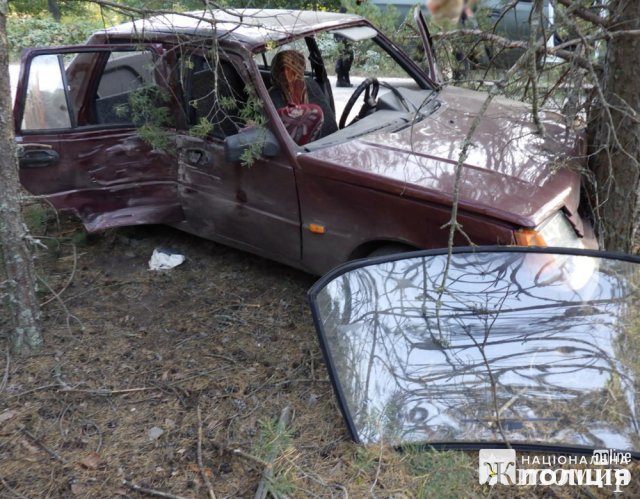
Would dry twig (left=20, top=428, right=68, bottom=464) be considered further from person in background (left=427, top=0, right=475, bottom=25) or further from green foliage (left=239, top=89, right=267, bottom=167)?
person in background (left=427, top=0, right=475, bottom=25)

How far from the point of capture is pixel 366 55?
4.43 meters

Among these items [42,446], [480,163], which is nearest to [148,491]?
[42,446]

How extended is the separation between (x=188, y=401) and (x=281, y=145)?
1.45 m

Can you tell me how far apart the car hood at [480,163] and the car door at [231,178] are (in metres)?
0.38

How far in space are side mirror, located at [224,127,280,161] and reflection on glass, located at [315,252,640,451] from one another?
3.00 feet

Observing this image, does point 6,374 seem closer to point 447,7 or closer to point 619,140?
point 447,7

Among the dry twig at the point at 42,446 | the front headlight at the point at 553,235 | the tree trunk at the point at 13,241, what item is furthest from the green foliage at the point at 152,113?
the front headlight at the point at 553,235

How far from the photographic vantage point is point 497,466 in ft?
8.46

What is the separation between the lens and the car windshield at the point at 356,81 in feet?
13.0

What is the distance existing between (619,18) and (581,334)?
1.68 metres

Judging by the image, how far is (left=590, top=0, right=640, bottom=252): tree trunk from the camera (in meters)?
3.31

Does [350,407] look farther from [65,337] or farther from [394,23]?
[394,23]

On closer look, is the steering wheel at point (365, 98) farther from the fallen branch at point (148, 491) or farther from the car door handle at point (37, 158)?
the fallen branch at point (148, 491)

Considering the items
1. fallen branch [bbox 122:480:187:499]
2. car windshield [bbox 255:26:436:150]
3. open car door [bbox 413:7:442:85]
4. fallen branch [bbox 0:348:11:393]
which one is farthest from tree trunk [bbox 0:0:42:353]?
open car door [bbox 413:7:442:85]
